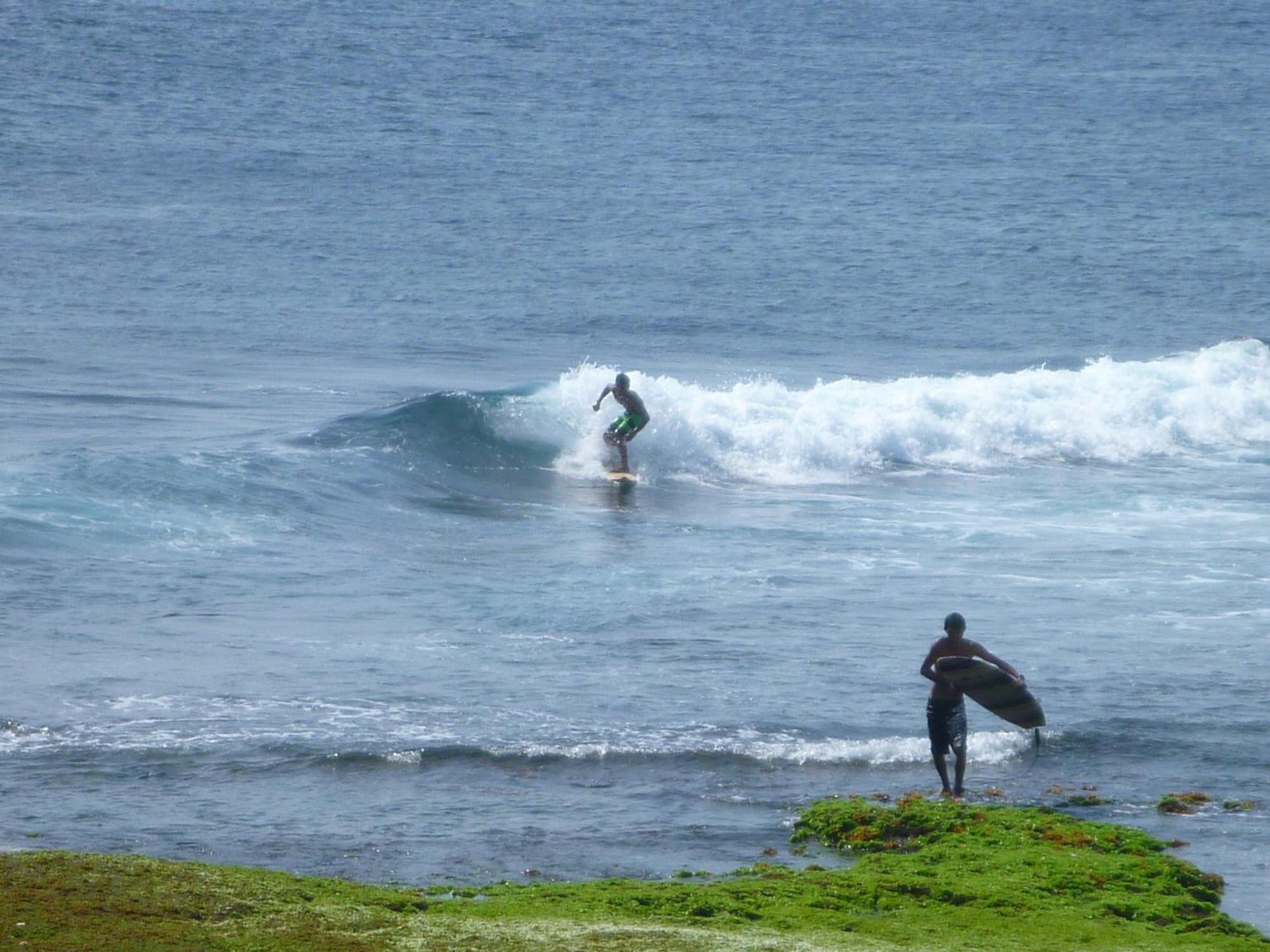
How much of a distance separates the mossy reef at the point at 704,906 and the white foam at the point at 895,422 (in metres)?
16.0

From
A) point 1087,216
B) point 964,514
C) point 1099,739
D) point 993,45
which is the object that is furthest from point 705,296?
point 993,45

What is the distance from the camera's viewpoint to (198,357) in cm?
3334

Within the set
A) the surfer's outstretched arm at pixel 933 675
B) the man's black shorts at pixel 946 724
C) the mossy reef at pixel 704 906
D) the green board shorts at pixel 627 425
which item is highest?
the green board shorts at pixel 627 425

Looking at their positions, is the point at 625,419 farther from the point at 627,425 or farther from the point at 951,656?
the point at 951,656

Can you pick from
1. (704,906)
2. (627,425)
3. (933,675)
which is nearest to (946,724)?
(933,675)

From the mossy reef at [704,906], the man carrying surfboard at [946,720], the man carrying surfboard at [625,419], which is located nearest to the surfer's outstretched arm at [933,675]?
the man carrying surfboard at [946,720]

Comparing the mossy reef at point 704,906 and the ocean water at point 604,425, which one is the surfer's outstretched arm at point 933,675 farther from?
the mossy reef at point 704,906

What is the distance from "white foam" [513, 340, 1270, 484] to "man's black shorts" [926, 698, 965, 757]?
45.5ft

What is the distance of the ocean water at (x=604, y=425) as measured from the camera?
13.2m

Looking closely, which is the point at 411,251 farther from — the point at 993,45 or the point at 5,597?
the point at 993,45

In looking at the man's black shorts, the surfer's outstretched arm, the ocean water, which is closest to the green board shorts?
the ocean water

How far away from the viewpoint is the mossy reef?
29.2 feet

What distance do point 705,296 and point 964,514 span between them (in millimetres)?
18338

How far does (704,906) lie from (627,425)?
17.3 m
